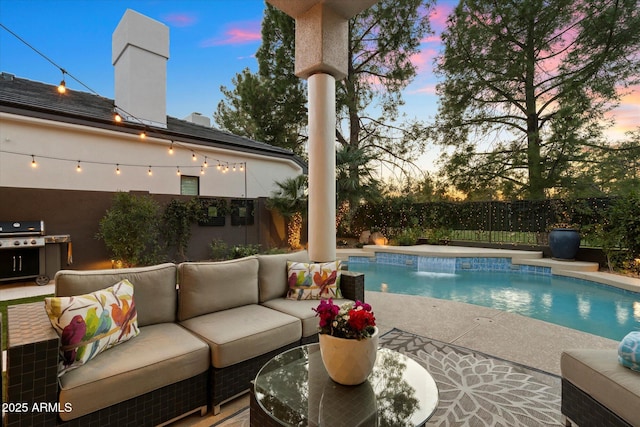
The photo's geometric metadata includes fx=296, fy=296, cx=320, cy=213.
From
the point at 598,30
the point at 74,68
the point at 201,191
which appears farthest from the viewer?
the point at 201,191

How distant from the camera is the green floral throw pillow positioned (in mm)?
3240

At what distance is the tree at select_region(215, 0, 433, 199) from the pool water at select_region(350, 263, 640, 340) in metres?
5.39

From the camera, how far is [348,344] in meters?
1.62

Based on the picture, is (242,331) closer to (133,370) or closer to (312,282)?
(133,370)

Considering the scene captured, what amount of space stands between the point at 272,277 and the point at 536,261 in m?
7.13

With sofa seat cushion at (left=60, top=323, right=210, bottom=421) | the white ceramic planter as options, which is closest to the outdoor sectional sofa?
sofa seat cushion at (left=60, top=323, right=210, bottom=421)

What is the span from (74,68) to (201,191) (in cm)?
444

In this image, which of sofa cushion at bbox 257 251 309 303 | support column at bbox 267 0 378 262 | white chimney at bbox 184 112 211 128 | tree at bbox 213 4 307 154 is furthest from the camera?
white chimney at bbox 184 112 211 128

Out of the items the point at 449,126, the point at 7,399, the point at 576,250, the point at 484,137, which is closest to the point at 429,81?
the point at 449,126

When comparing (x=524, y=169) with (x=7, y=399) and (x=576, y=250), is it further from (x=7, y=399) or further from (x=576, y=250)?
(x=7, y=399)

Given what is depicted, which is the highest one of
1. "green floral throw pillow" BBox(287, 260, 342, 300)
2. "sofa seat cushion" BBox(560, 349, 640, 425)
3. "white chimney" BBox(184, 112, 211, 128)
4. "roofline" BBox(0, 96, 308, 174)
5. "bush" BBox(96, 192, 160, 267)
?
"white chimney" BBox(184, 112, 211, 128)

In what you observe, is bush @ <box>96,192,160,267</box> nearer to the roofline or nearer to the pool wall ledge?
the roofline

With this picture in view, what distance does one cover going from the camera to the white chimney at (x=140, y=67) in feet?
25.6

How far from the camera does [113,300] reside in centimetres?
208
